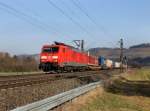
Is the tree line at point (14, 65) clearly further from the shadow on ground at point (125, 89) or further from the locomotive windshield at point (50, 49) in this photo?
the shadow on ground at point (125, 89)

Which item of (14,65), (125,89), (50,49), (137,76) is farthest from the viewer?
(137,76)

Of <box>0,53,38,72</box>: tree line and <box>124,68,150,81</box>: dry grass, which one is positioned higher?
<box>0,53,38,72</box>: tree line

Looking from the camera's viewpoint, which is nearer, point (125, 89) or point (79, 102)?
point (79, 102)

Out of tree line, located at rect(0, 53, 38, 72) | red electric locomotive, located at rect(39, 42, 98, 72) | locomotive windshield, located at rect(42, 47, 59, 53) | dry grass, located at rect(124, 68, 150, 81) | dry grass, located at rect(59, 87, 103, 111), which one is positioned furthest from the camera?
tree line, located at rect(0, 53, 38, 72)

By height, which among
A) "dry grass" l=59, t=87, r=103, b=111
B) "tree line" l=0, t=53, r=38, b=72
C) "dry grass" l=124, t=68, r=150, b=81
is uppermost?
"tree line" l=0, t=53, r=38, b=72

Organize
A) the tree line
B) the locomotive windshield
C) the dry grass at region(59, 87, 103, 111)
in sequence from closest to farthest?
the dry grass at region(59, 87, 103, 111) → the locomotive windshield → the tree line

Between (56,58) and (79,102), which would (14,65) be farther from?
(79,102)

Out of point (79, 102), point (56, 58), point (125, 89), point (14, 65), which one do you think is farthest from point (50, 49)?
point (79, 102)

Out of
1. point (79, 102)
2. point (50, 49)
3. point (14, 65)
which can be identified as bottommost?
point (79, 102)

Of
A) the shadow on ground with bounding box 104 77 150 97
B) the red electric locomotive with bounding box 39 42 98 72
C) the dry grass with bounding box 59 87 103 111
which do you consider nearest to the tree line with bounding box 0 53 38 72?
the red electric locomotive with bounding box 39 42 98 72

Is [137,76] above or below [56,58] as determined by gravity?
below

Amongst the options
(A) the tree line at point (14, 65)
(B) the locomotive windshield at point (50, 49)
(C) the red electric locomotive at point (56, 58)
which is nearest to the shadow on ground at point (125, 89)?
(C) the red electric locomotive at point (56, 58)

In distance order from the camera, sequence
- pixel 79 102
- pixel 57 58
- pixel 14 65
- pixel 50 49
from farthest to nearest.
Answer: pixel 14 65 < pixel 50 49 < pixel 57 58 < pixel 79 102

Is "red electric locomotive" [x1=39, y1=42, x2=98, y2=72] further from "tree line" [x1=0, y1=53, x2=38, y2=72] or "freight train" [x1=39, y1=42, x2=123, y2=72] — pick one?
"tree line" [x1=0, y1=53, x2=38, y2=72]
